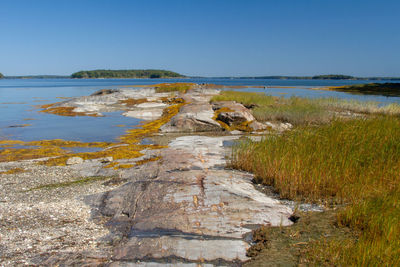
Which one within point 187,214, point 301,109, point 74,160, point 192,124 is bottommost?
point 74,160

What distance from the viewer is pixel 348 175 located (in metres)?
5.98

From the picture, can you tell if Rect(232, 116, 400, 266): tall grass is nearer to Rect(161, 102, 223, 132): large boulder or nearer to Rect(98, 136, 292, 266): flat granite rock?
Rect(98, 136, 292, 266): flat granite rock

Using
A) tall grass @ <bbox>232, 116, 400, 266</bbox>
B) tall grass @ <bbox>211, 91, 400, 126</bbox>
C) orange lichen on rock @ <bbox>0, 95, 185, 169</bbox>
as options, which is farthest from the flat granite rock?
tall grass @ <bbox>211, 91, 400, 126</bbox>

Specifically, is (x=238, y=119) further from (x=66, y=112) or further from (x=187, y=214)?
(x=66, y=112)

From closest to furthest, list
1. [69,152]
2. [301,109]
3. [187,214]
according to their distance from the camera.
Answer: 1. [187,214]
2. [69,152]
3. [301,109]

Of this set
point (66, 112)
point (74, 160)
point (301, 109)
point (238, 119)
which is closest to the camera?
point (74, 160)

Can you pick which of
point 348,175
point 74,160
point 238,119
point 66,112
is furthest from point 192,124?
point 66,112

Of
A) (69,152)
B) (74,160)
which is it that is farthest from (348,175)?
(69,152)

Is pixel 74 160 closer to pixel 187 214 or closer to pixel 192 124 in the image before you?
pixel 187 214

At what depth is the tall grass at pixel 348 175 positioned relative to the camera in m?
3.66

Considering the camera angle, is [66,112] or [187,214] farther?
[66,112]

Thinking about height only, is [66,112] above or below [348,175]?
below

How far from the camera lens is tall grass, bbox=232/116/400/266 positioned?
366 centimetres

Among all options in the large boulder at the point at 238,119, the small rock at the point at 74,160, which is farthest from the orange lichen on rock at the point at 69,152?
the large boulder at the point at 238,119
